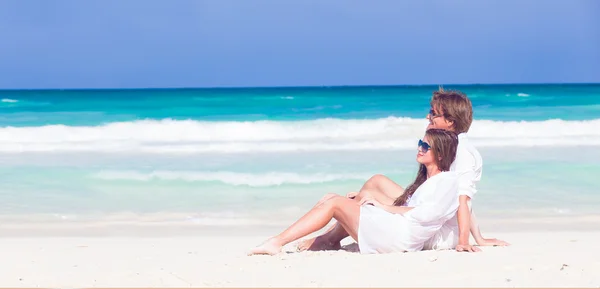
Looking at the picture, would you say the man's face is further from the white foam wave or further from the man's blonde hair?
the white foam wave

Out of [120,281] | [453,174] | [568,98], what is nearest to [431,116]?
[453,174]

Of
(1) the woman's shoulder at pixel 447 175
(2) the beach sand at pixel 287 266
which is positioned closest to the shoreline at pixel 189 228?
(2) the beach sand at pixel 287 266

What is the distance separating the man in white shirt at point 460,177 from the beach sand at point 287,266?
160 mm

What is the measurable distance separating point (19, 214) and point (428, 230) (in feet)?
13.8

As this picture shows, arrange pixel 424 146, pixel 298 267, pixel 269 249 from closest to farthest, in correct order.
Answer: pixel 298 267 → pixel 424 146 → pixel 269 249

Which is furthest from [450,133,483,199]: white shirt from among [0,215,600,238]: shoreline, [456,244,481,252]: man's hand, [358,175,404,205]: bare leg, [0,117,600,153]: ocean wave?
[0,117,600,153]: ocean wave

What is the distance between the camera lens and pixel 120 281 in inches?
179

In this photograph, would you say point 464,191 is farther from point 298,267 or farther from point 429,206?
point 298,267

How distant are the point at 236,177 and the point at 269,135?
351 inches

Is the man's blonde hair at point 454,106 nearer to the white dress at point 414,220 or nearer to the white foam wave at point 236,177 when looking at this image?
the white dress at point 414,220

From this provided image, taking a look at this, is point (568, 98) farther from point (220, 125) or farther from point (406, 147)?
point (406, 147)

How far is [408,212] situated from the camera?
16.2ft

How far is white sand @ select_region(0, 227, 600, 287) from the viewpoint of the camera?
444 centimetres

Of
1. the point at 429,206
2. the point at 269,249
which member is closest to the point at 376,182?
the point at 429,206
